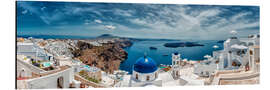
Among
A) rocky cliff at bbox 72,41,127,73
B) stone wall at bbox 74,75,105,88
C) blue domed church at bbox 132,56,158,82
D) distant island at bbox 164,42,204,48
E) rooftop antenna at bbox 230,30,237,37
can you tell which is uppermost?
rooftop antenna at bbox 230,30,237,37

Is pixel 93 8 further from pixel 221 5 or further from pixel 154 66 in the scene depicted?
pixel 221 5

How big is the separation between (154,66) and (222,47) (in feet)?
6.74

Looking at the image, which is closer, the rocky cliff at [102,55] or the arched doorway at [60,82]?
the arched doorway at [60,82]

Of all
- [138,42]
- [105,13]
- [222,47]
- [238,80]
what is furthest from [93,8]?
[238,80]

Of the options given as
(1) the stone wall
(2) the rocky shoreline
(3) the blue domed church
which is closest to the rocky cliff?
(2) the rocky shoreline

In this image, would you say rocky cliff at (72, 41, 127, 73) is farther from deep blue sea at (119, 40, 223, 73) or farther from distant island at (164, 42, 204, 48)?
distant island at (164, 42, 204, 48)

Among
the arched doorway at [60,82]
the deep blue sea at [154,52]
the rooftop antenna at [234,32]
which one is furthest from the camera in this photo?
the rooftop antenna at [234,32]

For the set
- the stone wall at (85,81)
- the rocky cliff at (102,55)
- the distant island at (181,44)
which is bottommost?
the stone wall at (85,81)

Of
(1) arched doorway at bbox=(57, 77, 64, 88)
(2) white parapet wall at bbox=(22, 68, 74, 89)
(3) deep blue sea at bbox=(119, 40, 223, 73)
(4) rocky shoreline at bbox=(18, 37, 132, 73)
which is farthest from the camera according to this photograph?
(3) deep blue sea at bbox=(119, 40, 223, 73)

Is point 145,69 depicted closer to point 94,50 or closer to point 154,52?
point 154,52

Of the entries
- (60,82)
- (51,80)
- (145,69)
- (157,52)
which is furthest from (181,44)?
(51,80)

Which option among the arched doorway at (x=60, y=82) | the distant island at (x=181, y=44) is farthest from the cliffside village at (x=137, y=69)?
the distant island at (x=181, y=44)

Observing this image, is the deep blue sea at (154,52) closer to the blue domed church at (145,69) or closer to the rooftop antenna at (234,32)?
the blue domed church at (145,69)

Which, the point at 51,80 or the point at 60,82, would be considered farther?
the point at 60,82
